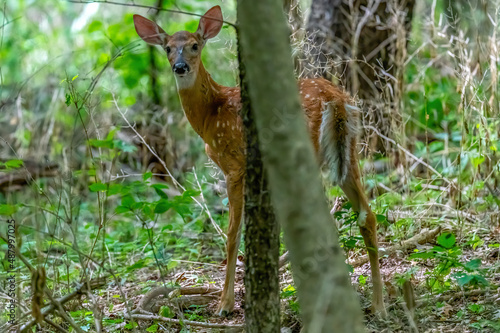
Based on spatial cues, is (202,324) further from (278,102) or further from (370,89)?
(370,89)

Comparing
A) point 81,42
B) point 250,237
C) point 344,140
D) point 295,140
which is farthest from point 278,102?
point 81,42

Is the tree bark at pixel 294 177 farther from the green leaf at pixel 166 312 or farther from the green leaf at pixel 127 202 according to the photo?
the green leaf at pixel 166 312

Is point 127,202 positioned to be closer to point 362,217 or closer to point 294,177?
point 362,217

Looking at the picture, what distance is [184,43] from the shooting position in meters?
4.62

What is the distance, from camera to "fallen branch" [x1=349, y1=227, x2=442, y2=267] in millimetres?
4266

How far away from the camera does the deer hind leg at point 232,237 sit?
4.03 m

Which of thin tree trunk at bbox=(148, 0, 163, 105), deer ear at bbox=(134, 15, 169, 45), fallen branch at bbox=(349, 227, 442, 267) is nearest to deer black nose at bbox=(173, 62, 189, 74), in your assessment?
deer ear at bbox=(134, 15, 169, 45)

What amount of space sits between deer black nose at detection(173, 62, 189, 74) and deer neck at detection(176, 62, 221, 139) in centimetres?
13

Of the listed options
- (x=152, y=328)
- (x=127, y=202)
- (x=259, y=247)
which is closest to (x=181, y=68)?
(x=127, y=202)

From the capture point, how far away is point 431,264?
13.8 ft

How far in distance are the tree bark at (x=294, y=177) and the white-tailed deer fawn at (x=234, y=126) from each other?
187cm

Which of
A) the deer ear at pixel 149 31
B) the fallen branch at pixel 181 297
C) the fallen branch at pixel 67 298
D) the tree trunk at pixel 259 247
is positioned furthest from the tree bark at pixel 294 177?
the deer ear at pixel 149 31

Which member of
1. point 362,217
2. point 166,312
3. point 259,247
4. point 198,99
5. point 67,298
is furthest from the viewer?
point 198,99

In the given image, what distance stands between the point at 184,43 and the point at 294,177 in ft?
9.92
